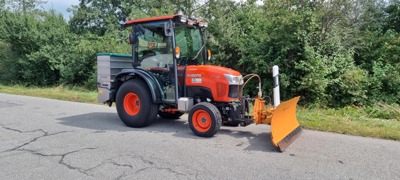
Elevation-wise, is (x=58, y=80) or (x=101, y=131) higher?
(x=58, y=80)

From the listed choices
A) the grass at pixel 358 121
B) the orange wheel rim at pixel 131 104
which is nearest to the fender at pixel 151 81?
the orange wheel rim at pixel 131 104

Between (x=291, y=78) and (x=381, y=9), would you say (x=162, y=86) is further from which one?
(x=381, y=9)

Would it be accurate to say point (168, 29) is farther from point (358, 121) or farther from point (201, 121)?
point (358, 121)

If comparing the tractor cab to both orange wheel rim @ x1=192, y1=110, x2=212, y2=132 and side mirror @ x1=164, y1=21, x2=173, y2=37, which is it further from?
orange wheel rim @ x1=192, y1=110, x2=212, y2=132

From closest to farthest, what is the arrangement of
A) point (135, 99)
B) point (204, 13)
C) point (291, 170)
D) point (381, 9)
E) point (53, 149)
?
point (291, 170), point (53, 149), point (135, 99), point (381, 9), point (204, 13)

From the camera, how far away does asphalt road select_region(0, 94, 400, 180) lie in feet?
13.5

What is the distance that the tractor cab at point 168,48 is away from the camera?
6.38m

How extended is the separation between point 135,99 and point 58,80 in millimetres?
13989

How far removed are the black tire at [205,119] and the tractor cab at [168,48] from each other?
0.68 meters

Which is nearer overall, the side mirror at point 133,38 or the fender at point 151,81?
the fender at point 151,81

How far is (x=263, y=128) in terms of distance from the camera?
22.0ft

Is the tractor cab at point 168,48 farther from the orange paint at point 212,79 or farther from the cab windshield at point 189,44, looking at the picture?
the orange paint at point 212,79

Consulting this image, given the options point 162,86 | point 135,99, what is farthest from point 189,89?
point 135,99

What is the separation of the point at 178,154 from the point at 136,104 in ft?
8.06
